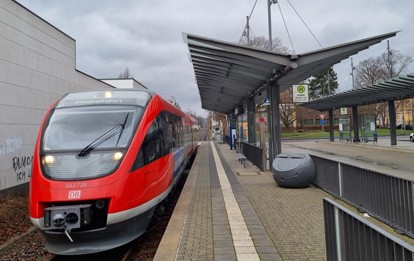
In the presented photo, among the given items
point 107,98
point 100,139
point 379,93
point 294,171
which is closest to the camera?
point 100,139

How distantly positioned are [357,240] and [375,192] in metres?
4.14

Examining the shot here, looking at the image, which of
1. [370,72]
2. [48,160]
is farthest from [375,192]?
[370,72]

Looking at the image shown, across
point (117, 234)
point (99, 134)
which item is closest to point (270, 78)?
point (99, 134)

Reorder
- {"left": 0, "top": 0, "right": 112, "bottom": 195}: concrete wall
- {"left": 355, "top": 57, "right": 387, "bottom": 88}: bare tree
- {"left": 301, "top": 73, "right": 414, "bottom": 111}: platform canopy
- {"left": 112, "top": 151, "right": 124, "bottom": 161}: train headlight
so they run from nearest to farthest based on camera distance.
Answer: {"left": 112, "top": 151, "right": 124, "bottom": 161}: train headlight
{"left": 0, "top": 0, "right": 112, "bottom": 195}: concrete wall
{"left": 301, "top": 73, "right": 414, "bottom": 111}: platform canopy
{"left": 355, "top": 57, "right": 387, "bottom": 88}: bare tree

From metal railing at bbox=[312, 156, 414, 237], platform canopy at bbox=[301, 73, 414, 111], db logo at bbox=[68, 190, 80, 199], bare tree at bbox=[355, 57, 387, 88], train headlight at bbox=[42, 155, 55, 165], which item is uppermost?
bare tree at bbox=[355, 57, 387, 88]

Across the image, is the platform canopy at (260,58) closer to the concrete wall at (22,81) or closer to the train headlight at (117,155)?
the concrete wall at (22,81)

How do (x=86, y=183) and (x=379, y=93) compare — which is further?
(x=379, y=93)

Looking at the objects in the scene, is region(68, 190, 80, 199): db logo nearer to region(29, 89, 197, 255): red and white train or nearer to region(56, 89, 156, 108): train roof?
region(29, 89, 197, 255): red and white train

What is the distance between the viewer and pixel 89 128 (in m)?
6.32

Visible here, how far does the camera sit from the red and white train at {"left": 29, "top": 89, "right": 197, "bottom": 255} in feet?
17.3

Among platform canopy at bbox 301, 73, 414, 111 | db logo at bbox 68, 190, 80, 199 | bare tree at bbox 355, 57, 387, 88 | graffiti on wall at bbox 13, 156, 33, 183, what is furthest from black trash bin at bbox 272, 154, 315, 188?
bare tree at bbox 355, 57, 387, 88

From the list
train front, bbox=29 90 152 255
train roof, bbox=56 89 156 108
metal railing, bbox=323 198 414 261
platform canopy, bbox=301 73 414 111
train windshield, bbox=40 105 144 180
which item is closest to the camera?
metal railing, bbox=323 198 414 261

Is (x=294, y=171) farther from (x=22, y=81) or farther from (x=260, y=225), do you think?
(x=22, y=81)

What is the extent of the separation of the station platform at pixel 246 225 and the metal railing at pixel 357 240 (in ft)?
3.94
